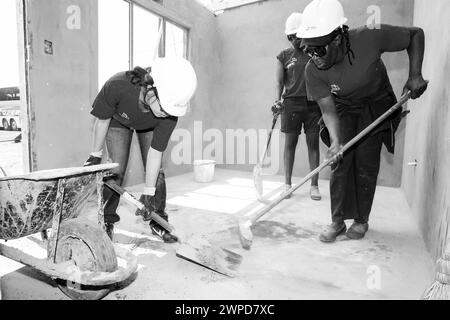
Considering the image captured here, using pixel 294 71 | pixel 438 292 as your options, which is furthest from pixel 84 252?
pixel 294 71

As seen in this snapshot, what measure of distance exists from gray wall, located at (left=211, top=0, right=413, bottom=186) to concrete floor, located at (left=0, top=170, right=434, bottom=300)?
161cm

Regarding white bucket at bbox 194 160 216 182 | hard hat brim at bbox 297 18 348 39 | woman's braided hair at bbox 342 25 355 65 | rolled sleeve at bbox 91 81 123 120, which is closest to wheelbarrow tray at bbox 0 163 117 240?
rolled sleeve at bbox 91 81 123 120

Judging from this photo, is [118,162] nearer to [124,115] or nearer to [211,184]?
[124,115]

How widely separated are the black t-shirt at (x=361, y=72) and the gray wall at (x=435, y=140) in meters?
0.32

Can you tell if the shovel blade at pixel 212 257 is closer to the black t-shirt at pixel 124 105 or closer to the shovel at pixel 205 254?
the shovel at pixel 205 254

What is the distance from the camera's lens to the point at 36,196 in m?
1.14

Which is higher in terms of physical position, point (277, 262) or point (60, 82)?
point (60, 82)

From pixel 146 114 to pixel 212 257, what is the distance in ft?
2.89

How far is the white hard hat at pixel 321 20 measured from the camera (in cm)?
166

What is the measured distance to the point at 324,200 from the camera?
10.2 ft

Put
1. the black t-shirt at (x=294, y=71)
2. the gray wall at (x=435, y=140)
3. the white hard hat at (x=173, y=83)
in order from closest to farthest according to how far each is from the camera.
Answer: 1. the white hard hat at (x=173, y=83)
2. the gray wall at (x=435, y=140)
3. the black t-shirt at (x=294, y=71)

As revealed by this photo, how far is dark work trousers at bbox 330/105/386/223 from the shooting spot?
1959 mm

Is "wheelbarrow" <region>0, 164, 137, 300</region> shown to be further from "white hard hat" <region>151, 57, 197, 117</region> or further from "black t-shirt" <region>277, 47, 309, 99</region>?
"black t-shirt" <region>277, 47, 309, 99</region>

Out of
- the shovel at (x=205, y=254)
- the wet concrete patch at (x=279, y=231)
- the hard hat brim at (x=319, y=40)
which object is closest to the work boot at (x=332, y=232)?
the wet concrete patch at (x=279, y=231)
